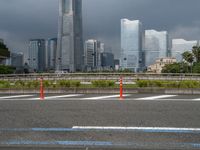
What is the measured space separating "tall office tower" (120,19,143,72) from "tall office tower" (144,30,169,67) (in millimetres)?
24657

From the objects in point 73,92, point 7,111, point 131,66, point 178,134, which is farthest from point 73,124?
point 131,66

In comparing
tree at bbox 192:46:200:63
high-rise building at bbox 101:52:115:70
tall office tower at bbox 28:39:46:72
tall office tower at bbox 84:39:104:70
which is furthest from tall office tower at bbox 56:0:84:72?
tree at bbox 192:46:200:63

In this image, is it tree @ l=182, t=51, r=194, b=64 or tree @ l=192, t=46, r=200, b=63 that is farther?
tree @ l=182, t=51, r=194, b=64

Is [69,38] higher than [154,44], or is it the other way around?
[69,38]

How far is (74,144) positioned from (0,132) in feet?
7.04

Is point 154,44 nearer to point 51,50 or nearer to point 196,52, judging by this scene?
point 196,52

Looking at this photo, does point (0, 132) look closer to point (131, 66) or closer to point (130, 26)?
point (131, 66)

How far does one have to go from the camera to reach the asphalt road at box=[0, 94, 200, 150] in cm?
705

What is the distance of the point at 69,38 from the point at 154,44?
4144cm

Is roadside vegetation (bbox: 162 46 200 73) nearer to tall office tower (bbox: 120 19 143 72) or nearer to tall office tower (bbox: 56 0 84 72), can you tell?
tall office tower (bbox: 120 19 143 72)

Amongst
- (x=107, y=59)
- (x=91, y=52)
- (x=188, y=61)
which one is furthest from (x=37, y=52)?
(x=188, y=61)

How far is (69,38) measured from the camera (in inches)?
4914

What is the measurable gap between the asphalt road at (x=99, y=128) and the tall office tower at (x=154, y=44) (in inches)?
5140

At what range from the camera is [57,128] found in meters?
8.69
